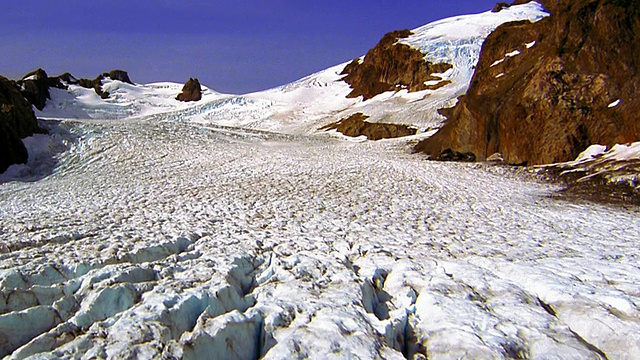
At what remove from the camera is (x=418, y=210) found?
11430 mm

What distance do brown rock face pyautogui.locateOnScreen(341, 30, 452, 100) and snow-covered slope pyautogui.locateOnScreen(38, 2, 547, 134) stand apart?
179cm

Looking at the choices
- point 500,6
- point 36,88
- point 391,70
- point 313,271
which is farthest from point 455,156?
point 500,6

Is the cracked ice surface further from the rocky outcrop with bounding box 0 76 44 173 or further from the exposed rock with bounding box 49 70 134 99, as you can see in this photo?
the exposed rock with bounding box 49 70 134 99

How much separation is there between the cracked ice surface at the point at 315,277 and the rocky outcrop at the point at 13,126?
19.7 ft

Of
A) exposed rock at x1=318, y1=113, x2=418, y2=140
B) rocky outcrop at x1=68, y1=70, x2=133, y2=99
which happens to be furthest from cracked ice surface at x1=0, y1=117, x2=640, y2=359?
rocky outcrop at x1=68, y1=70, x2=133, y2=99

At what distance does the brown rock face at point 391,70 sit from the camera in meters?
64.5

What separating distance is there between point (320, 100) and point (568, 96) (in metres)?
56.8

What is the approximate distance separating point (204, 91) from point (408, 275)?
9102 centimetres

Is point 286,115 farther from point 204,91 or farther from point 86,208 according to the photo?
point 86,208

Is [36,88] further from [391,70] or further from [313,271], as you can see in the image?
[313,271]

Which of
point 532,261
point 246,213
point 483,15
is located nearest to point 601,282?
point 532,261

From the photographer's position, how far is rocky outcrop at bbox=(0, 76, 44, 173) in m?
17.7

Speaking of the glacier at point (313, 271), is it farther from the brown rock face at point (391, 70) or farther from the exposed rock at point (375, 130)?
the brown rock face at point (391, 70)

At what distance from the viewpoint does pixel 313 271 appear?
20.1ft
